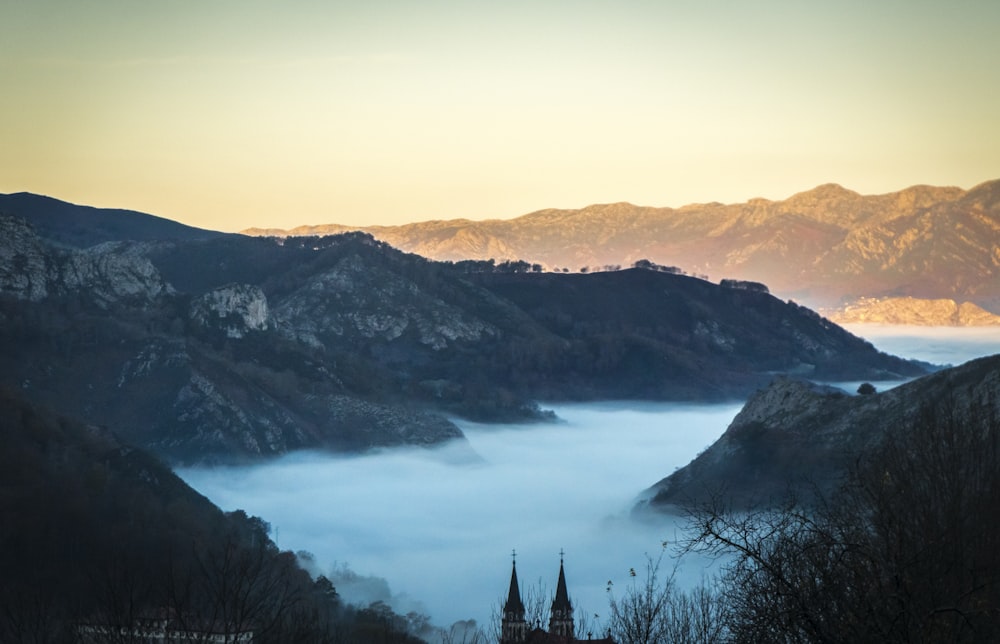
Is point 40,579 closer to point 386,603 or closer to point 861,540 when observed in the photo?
point 386,603

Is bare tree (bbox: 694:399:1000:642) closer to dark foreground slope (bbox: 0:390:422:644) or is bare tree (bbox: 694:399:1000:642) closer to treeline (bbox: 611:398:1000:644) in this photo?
treeline (bbox: 611:398:1000:644)

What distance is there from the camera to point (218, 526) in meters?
166

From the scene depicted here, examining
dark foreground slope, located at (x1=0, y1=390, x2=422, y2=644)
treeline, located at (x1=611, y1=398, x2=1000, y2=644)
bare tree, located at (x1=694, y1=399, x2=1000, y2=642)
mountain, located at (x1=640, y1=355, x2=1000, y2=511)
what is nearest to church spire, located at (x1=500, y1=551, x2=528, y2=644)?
treeline, located at (x1=611, y1=398, x2=1000, y2=644)

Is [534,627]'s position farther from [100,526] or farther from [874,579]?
[100,526]

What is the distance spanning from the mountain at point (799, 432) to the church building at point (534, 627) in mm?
27580

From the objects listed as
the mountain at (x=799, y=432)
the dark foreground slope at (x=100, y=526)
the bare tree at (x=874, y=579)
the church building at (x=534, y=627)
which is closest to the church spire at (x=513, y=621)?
the church building at (x=534, y=627)

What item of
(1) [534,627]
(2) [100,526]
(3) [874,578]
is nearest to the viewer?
(3) [874,578]

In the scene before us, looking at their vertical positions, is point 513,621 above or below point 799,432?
below

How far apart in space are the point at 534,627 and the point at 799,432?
272ft

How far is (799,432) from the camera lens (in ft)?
465

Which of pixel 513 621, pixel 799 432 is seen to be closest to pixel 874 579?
pixel 513 621

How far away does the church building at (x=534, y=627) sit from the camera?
2012 inches

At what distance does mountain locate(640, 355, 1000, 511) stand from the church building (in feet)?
90.5

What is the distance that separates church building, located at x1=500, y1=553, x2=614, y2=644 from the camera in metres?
51.1
